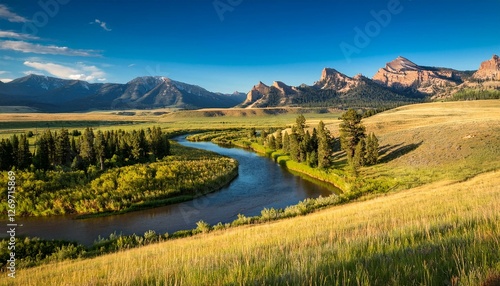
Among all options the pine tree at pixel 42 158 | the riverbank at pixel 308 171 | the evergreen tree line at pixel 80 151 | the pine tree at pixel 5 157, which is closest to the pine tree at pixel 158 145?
the evergreen tree line at pixel 80 151

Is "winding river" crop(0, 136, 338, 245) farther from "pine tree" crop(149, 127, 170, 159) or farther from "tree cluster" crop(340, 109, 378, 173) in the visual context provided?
"pine tree" crop(149, 127, 170, 159)

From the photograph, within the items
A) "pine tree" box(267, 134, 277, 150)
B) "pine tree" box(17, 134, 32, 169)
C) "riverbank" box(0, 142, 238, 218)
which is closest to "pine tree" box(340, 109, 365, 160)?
"riverbank" box(0, 142, 238, 218)

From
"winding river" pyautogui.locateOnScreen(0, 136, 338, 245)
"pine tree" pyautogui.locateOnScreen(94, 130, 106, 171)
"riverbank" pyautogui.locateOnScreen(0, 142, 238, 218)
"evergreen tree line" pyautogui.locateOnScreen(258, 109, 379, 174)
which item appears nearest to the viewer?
"winding river" pyautogui.locateOnScreen(0, 136, 338, 245)

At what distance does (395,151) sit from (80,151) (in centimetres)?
6527

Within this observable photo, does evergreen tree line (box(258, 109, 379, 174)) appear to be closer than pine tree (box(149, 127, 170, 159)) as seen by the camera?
Yes

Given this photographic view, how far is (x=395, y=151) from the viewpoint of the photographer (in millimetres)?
57094

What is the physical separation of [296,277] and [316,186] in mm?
49207

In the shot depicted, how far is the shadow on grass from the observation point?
5478 centimetres

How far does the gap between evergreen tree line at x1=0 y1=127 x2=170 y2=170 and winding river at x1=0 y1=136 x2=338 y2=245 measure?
21.1m

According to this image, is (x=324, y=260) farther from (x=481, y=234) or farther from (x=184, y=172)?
(x=184, y=172)

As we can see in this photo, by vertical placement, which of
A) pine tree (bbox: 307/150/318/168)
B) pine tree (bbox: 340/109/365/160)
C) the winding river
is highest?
pine tree (bbox: 340/109/365/160)

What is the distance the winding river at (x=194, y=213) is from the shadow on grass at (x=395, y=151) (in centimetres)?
1338

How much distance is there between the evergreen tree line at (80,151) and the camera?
52156 mm

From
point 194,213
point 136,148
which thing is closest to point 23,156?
point 136,148
